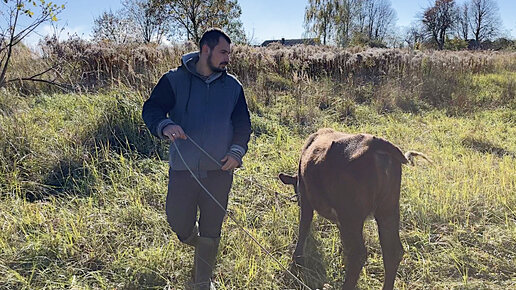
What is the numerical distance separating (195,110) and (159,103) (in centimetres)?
26

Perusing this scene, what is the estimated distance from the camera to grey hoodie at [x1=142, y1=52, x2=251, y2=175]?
246cm

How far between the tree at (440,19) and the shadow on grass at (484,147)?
4388 cm

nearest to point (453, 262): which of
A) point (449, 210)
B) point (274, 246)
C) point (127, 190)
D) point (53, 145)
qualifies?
point (449, 210)

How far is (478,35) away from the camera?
46.4 m

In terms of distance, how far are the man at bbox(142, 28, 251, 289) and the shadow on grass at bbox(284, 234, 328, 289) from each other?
682 millimetres

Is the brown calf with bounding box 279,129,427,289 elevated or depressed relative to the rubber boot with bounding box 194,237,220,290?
elevated

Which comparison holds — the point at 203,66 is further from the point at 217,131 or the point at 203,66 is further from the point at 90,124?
the point at 90,124

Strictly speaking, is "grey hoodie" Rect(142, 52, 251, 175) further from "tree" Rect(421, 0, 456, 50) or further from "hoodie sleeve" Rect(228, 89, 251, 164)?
"tree" Rect(421, 0, 456, 50)

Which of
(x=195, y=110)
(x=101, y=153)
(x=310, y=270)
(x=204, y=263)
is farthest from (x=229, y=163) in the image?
(x=101, y=153)

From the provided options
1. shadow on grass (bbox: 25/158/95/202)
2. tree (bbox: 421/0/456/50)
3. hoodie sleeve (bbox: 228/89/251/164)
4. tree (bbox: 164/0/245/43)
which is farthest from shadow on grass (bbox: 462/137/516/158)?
tree (bbox: 421/0/456/50)

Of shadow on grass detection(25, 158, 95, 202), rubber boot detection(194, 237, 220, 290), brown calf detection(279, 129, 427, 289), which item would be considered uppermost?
brown calf detection(279, 129, 427, 289)

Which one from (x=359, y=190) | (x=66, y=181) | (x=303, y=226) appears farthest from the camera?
(x=66, y=181)

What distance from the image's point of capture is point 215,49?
242 cm

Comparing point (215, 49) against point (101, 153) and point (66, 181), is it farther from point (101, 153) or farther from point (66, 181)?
point (101, 153)
